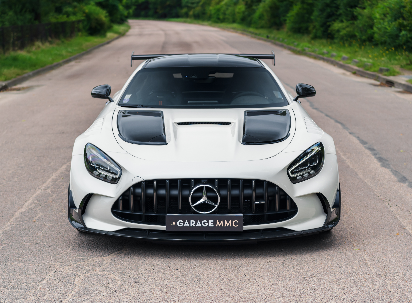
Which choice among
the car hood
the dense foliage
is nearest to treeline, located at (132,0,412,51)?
the dense foliage

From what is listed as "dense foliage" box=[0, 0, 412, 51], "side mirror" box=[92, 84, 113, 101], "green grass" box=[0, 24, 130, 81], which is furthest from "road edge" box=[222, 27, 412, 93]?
"green grass" box=[0, 24, 130, 81]

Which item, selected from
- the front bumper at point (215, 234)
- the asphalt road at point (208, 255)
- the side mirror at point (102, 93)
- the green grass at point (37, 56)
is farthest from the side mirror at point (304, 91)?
the green grass at point (37, 56)

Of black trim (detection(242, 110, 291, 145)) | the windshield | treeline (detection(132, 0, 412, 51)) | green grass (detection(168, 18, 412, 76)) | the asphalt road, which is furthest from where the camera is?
treeline (detection(132, 0, 412, 51))

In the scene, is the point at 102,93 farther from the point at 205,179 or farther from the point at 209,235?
the point at 209,235

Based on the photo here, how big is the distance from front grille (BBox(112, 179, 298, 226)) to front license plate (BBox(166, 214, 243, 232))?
0.05 metres

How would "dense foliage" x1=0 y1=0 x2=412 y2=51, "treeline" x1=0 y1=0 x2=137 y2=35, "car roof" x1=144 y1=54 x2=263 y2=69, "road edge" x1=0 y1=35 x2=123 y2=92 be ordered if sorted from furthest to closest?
"treeline" x1=0 y1=0 x2=137 y2=35 → "dense foliage" x1=0 y1=0 x2=412 y2=51 → "road edge" x1=0 y1=35 x2=123 y2=92 → "car roof" x1=144 y1=54 x2=263 y2=69

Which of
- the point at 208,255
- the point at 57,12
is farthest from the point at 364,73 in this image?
the point at 57,12

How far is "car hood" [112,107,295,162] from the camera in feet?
12.3

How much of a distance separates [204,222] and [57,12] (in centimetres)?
3678

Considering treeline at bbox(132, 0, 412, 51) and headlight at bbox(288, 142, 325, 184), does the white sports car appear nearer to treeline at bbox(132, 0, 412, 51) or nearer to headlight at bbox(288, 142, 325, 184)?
headlight at bbox(288, 142, 325, 184)

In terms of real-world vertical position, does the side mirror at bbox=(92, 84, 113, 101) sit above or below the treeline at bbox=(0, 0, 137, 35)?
above

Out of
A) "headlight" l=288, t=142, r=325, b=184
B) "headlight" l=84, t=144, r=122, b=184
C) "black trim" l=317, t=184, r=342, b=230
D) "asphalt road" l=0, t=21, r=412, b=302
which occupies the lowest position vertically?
"asphalt road" l=0, t=21, r=412, b=302

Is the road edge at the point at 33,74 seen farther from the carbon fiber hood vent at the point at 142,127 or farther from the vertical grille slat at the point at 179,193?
the vertical grille slat at the point at 179,193

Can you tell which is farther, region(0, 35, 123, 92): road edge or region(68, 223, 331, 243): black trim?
region(0, 35, 123, 92): road edge
